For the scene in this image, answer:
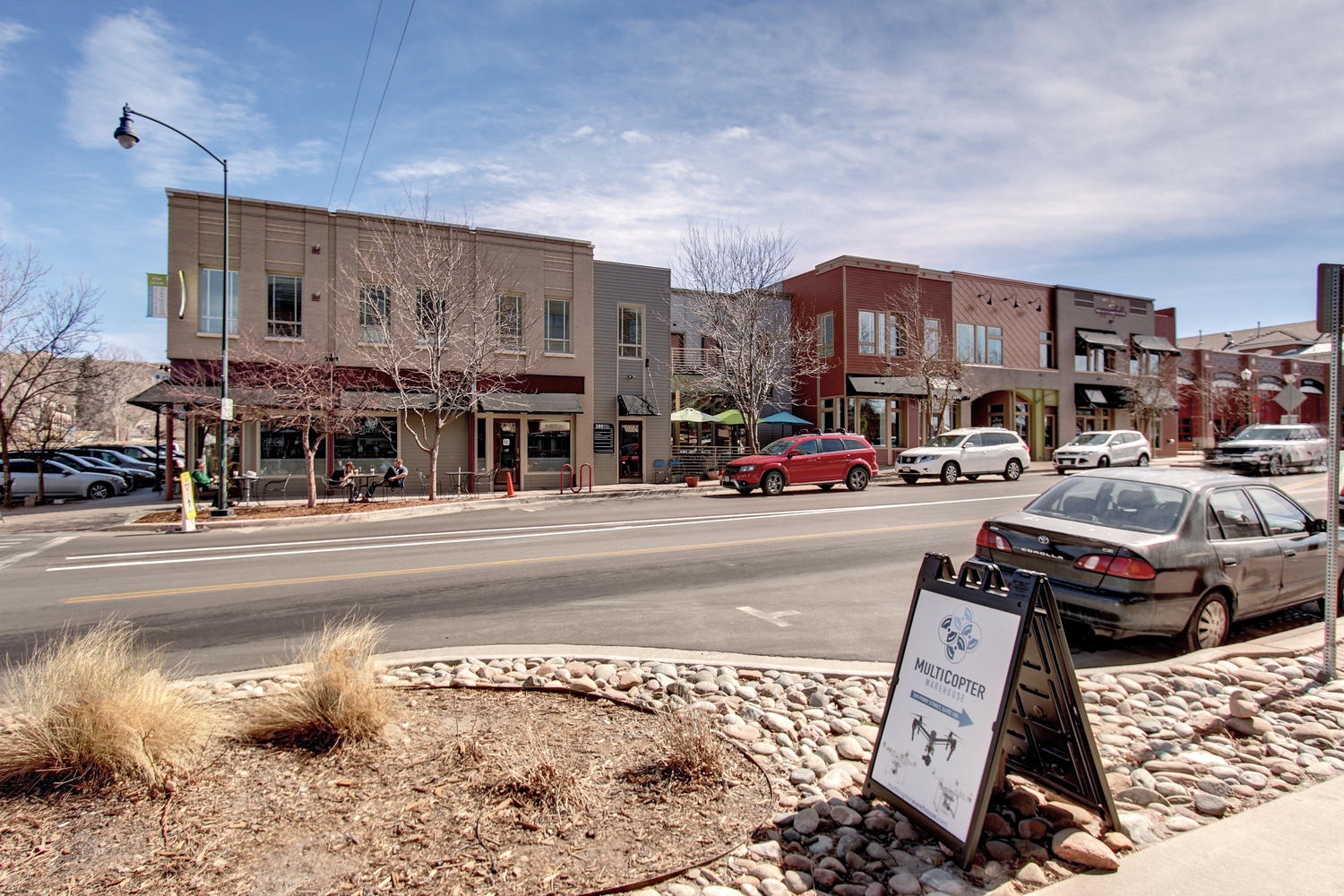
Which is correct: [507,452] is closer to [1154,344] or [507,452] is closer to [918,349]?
[918,349]

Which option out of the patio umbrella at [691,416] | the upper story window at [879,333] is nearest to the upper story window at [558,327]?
the patio umbrella at [691,416]

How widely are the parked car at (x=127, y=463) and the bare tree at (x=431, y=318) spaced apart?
14645 mm

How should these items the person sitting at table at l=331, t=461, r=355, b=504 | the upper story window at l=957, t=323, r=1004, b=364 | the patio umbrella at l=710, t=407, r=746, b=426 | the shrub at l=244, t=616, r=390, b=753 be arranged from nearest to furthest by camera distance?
the shrub at l=244, t=616, r=390, b=753, the person sitting at table at l=331, t=461, r=355, b=504, the patio umbrella at l=710, t=407, r=746, b=426, the upper story window at l=957, t=323, r=1004, b=364

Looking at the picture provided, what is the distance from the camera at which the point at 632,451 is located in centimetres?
2780

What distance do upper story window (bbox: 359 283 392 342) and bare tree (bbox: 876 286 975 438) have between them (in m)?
21.3

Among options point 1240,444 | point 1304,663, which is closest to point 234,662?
point 1304,663

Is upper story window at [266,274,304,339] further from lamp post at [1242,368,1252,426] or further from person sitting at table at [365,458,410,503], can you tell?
lamp post at [1242,368,1252,426]

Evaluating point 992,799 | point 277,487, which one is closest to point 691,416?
point 277,487

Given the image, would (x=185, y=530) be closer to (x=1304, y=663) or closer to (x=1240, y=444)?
(x=1304, y=663)

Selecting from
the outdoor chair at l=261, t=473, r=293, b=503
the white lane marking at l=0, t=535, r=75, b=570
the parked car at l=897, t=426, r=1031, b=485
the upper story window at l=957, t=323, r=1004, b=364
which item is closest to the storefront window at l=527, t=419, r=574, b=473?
the outdoor chair at l=261, t=473, r=293, b=503

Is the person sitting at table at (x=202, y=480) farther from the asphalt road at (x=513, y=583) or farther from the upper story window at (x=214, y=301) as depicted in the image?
the asphalt road at (x=513, y=583)

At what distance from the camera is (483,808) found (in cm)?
323

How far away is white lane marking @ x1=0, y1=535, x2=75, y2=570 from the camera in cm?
1146

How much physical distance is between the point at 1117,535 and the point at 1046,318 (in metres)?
38.5
